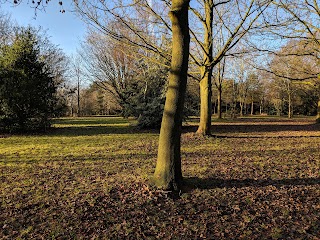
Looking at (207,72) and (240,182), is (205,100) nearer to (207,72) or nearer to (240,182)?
(207,72)

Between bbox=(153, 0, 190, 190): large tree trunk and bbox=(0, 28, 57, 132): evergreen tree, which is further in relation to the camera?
bbox=(0, 28, 57, 132): evergreen tree

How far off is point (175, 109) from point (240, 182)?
2.14m

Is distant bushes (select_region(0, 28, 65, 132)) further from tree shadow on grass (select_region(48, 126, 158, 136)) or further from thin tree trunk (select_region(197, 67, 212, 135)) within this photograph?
thin tree trunk (select_region(197, 67, 212, 135))

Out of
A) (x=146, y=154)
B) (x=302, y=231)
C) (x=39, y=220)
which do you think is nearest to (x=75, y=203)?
(x=39, y=220)

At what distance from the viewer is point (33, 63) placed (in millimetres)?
15172

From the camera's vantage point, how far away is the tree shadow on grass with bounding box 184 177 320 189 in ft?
17.4

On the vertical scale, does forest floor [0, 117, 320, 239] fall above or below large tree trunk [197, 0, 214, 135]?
below

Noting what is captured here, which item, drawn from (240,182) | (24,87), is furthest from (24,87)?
(240,182)

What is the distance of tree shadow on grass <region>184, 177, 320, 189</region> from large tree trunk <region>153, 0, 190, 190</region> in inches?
20.4

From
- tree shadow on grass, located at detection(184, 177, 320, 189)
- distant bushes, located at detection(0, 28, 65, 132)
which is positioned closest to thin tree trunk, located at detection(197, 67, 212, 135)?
tree shadow on grass, located at detection(184, 177, 320, 189)

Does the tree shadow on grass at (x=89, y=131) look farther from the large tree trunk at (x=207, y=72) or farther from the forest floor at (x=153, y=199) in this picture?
the forest floor at (x=153, y=199)

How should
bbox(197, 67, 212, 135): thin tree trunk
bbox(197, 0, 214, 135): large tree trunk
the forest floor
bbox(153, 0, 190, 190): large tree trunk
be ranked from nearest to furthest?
the forest floor
bbox(153, 0, 190, 190): large tree trunk
bbox(197, 0, 214, 135): large tree trunk
bbox(197, 67, 212, 135): thin tree trunk

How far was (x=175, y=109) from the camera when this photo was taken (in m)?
4.86

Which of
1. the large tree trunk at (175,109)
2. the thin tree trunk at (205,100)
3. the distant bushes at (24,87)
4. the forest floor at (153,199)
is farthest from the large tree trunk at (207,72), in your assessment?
the distant bushes at (24,87)
